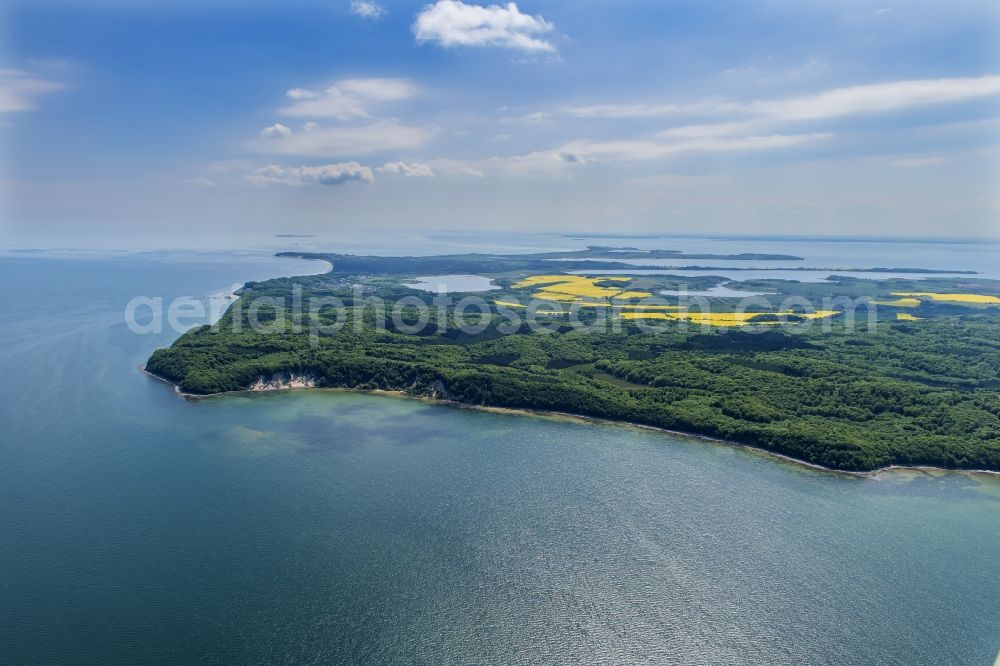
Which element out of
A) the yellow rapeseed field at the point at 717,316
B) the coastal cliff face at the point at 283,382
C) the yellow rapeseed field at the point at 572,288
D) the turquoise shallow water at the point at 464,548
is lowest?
the turquoise shallow water at the point at 464,548

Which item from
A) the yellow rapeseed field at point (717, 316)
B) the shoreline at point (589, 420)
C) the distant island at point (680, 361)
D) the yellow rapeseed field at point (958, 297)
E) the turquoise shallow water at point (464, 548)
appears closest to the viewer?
the turquoise shallow water at point (464, 548)

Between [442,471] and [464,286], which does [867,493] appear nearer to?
[442,471]

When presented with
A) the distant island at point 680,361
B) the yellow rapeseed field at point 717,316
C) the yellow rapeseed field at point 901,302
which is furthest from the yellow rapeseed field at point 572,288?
the yellow rapeseed field at point 901,302

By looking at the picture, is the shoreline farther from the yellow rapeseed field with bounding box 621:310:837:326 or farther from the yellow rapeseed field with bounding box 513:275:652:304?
the yellow rapeseed field with bounding box 513:275:652:304

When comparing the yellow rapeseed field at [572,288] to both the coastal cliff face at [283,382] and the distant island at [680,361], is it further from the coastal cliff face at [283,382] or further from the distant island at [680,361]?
the coastal cliff face at [283,382]

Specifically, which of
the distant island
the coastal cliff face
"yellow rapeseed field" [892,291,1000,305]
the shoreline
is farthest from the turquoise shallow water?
"yellow rapeseed field" [892,291,1000,305]

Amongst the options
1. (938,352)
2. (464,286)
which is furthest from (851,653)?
(464,286)
